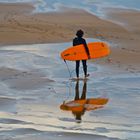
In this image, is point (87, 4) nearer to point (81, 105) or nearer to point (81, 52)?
point (81, 52)

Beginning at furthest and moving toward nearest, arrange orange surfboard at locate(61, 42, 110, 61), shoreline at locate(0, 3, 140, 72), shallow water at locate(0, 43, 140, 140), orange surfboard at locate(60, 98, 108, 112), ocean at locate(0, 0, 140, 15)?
ocean at locate(0, 0, 140, 15)
shoreline at locate(0, 3, 140, 72)
orange surfboard at locate(61, 42, 110, 61)
orange surfboard at locate(60, 98, 108, 112)
shallow water at locate(0, 43, 140, 140)

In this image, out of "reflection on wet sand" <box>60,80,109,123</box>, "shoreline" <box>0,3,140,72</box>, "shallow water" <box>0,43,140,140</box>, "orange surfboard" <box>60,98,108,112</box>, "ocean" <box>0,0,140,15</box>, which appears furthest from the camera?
"ocean" <box>0,0,140,15</box>

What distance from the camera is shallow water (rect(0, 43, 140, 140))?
10.5 meters

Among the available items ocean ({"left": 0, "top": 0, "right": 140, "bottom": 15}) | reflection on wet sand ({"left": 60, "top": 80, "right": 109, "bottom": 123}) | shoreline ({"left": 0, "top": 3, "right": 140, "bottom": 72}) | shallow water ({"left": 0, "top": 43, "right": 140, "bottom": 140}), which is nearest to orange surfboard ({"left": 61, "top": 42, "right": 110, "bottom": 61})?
shallow water ({"left": 0, "top": 43, "right": 140, "bottom": 140})

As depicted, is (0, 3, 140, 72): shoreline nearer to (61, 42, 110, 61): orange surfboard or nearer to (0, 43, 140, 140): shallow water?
(61, 42, 110, 61): orange surfboard

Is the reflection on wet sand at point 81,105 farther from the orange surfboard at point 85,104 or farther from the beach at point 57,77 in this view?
the beach at point 57,77

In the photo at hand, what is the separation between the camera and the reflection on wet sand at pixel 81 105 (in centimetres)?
1199

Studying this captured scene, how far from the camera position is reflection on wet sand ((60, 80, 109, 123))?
472 inches

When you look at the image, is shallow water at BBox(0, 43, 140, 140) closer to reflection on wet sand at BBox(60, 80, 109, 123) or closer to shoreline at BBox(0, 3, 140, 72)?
reflection on wet sand at BBox(60, 80, 109, 123)

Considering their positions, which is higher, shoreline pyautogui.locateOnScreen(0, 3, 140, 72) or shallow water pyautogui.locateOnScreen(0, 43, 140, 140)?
shoreline pyautogui.locateOnScreen(0, 3, 140, 72)

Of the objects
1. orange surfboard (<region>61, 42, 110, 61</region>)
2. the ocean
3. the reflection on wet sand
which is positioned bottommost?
the reflection on wet sand

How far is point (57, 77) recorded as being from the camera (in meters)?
16.0

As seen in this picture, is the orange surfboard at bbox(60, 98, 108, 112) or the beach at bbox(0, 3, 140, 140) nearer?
the beach at bbox(0, 3, 140, 140)

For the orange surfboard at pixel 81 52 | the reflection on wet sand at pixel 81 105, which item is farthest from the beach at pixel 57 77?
the orange surfboard at pixel 81 52
